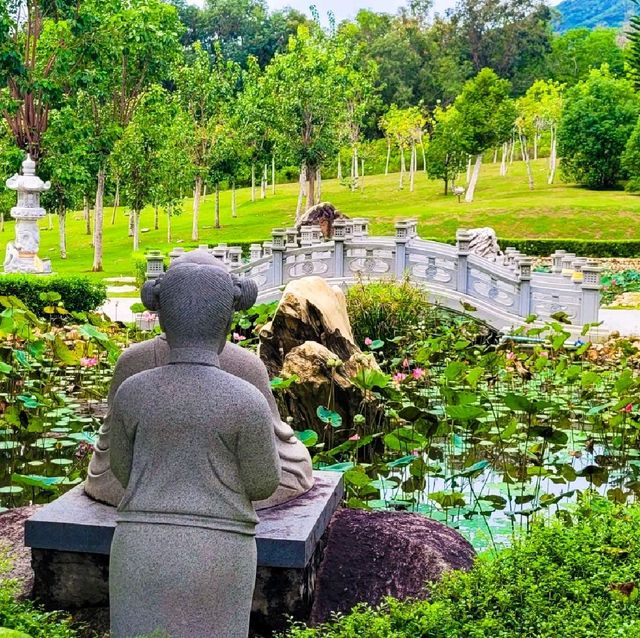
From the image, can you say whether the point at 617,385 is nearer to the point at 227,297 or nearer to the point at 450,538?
the point at 450,538

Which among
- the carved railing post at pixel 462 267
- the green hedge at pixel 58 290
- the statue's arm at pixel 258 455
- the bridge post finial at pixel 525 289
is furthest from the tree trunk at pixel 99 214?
the statue's arm at pixel 258 455

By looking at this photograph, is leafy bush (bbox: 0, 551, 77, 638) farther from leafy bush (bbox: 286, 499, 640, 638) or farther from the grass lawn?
the grass lawn

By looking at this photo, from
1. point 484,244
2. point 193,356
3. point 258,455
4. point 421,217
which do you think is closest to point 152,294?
point 193,356

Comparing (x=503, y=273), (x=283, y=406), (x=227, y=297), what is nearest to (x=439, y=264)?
(x=503, y=273)

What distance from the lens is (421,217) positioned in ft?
111

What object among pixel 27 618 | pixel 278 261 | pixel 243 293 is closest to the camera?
pixel 243 293

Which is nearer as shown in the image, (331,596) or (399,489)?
(331,596)

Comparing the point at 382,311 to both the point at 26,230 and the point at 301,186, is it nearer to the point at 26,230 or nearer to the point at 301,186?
the point at 26,230

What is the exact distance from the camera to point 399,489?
6.51 m

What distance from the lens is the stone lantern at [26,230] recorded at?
1567cm

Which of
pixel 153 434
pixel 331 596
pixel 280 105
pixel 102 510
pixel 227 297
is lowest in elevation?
pixel 331 596

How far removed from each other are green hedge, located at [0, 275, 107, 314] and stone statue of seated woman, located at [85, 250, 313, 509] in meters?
10.4

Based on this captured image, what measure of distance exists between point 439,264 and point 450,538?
10778mm

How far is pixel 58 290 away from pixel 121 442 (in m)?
11.9
